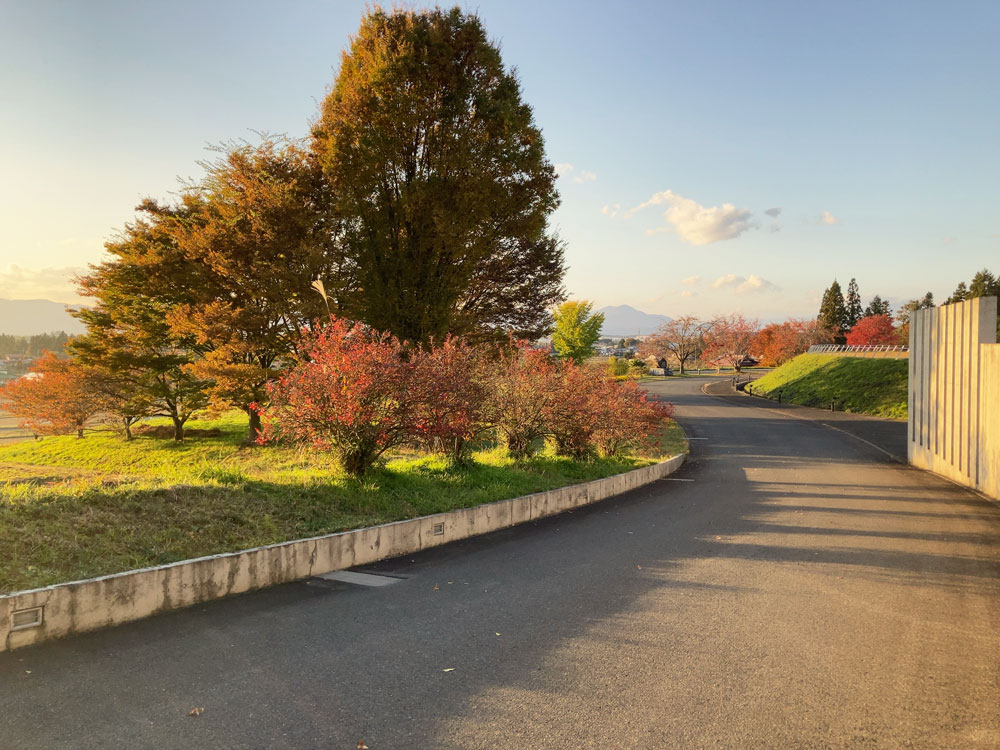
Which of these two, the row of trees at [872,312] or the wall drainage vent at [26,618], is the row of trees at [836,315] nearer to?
the row of trees at [872,312]

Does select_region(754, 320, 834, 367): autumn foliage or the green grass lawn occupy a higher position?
select_region(754, 320, 834, 367): autumn foliage

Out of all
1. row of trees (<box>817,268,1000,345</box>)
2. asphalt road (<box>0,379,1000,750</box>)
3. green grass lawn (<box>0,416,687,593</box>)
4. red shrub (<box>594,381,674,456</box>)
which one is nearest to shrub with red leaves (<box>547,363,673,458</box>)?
red shrub (<box>594,381,674,456</box>)

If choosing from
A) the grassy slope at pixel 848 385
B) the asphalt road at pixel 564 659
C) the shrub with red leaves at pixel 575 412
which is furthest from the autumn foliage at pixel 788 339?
the asphalt road at pixel 564 659

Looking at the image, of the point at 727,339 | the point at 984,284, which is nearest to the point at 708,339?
the point at 727,339

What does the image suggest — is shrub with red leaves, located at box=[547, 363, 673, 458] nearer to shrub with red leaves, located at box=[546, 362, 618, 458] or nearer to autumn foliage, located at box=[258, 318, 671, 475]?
shrub with red leaves, located at box=[546, 362, 618, 458]

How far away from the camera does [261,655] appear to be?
4.53 meters

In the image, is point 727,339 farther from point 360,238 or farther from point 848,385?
point 360,238

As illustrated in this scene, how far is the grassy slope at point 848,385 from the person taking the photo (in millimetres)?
33844

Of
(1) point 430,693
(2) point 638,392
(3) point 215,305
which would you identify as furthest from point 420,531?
(3) point 215,305

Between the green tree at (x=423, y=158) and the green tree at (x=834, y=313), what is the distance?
239ft

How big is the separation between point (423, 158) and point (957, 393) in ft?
52.7

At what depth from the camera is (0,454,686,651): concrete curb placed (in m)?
4.57

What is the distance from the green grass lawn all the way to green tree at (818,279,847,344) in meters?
78.3

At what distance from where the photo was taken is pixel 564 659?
4.57m
